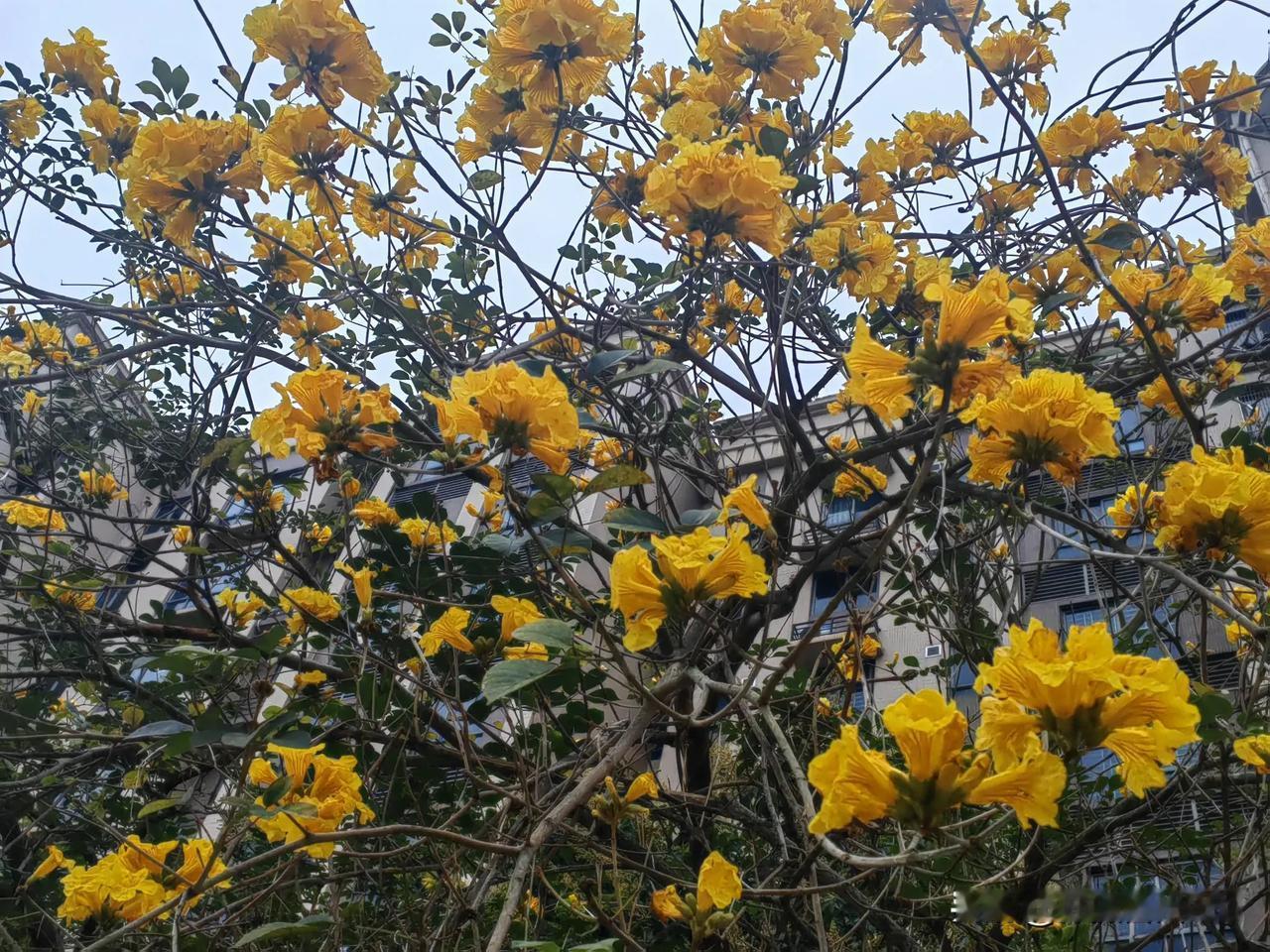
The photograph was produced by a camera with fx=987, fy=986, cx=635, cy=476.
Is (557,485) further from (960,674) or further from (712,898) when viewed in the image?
(960,674)

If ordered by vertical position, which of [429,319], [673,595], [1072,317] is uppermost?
[429,319]

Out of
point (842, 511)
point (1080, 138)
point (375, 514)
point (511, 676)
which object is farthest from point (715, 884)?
point (842, 511)

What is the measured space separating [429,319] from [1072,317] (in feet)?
7.81

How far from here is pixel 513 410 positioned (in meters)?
1.61

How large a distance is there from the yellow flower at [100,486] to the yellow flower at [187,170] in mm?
2726

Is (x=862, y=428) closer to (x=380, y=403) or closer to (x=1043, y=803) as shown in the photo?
(x=380, y=403)

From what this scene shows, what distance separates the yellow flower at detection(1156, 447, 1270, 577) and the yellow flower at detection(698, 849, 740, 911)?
2.98 feet

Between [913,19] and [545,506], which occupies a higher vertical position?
[913,19]

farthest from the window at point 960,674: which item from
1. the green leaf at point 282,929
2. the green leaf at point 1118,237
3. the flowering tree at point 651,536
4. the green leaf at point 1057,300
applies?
the green leaf at point 1118,237

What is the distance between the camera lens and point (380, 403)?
1.96 meters

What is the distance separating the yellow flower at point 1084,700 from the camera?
3.45 ft

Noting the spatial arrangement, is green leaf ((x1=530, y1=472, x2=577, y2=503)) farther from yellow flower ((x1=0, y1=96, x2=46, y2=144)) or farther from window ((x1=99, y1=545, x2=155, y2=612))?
yellow flower ((x1=0, y1=96, x2=46, y2=144))

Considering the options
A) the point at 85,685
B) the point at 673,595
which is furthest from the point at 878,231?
the point at 85,685

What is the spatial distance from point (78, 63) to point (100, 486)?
239cm
